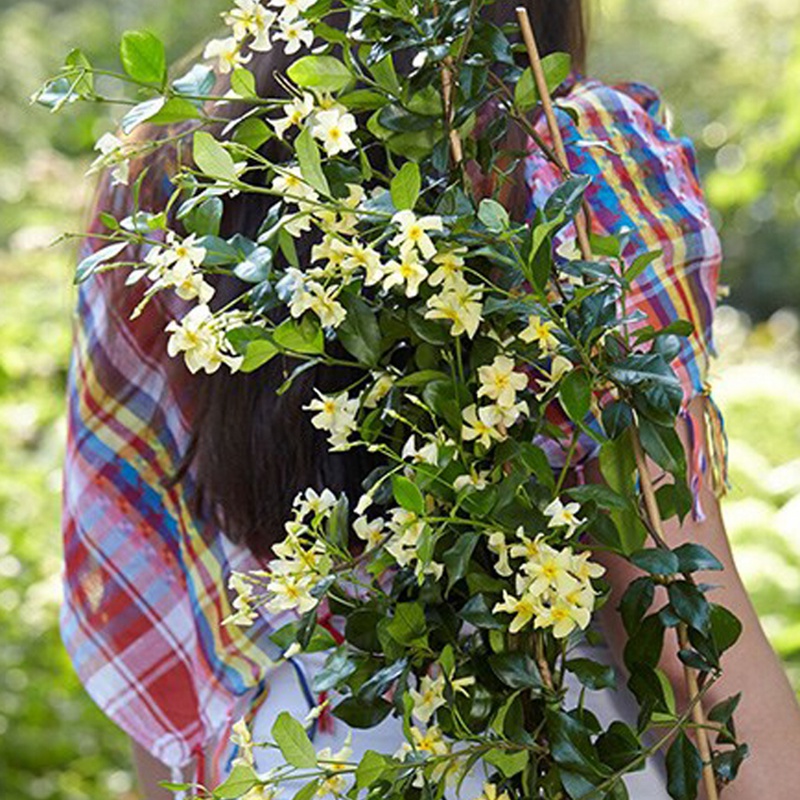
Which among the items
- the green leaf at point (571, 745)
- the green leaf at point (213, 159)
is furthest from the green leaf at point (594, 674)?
the green leaf at point (213, 159)

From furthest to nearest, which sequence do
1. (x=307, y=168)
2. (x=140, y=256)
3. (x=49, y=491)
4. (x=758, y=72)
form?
(x=758, y=72)
(x=49, y=491)
(x=140, y=256)
(x=307, y=168)

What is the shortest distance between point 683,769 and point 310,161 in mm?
432

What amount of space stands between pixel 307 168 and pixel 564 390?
195 mm

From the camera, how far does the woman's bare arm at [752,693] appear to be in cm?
120

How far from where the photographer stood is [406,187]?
2.97ft

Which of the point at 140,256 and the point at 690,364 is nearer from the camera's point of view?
the point at 690,364

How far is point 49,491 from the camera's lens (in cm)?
430

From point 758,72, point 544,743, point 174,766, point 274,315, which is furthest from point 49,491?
point 758,72

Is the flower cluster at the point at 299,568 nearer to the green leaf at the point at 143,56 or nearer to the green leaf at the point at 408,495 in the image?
the green leaf at the point at 408,495

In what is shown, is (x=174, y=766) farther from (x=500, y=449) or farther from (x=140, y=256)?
(x=500, y=449)

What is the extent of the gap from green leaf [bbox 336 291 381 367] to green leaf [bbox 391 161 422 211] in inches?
3.0

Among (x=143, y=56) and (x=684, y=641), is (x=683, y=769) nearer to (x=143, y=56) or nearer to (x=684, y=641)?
(x=684, y=641)

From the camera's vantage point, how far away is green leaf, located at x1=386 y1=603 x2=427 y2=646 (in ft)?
3.17

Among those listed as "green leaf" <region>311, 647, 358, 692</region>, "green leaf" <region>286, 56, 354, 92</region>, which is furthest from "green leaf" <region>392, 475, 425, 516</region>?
"green leaf" <region>286, 56, 354, 92</region>
